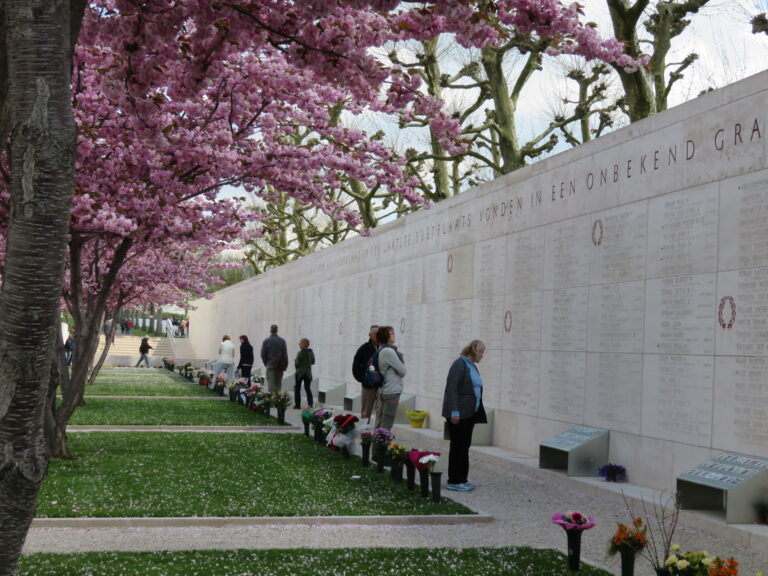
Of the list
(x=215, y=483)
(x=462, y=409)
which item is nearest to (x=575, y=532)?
(x=462, y=409)

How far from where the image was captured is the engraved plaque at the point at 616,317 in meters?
11.7

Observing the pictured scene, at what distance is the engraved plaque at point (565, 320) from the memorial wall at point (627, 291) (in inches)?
1.2

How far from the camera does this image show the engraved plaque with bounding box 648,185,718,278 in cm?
1050

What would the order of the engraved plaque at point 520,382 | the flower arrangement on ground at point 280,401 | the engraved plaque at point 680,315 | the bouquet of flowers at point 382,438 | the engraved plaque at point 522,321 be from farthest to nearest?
the flower arrangement on ground at point 280,401, the engraved plaque at point 522,321, the engraved plaque at point 520,382, the bouquet of flowers at point 382,438, the engraved plaque at point 680,315

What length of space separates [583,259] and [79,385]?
7.18 metres

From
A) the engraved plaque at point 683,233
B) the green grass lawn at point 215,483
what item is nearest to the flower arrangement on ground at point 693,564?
the green grass lawn at point 215,483

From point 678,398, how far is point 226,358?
840 inches

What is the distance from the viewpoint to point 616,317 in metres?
12.2

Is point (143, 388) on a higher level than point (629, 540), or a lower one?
lower

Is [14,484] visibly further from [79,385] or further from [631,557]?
[79,385]

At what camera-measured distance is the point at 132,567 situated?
6.79 meters

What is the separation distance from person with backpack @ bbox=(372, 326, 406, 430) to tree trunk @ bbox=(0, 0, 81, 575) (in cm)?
836

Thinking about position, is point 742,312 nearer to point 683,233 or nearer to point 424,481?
point 683,233

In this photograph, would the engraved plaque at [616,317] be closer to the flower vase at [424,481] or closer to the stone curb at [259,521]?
the flower vase at [424,481]
